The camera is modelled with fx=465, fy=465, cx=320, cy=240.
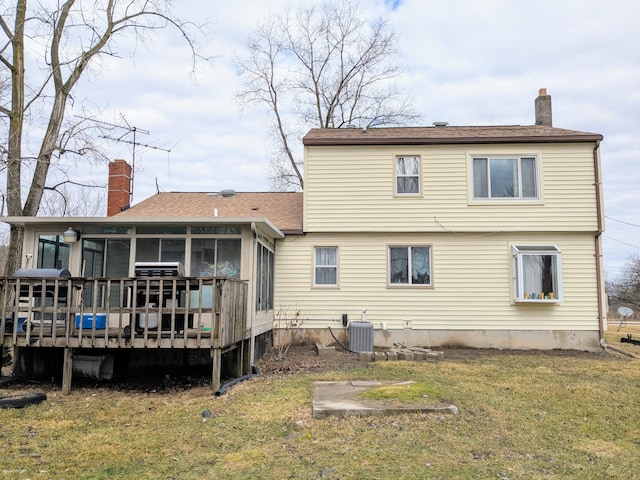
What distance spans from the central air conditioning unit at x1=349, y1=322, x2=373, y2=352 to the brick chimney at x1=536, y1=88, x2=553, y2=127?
7.97 meters

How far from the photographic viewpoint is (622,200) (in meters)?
31.2

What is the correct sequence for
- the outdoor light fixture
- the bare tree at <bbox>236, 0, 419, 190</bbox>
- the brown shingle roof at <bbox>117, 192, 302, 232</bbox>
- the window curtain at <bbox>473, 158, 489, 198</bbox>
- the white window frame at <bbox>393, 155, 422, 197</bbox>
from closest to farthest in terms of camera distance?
the outdoor light fixture → the window curtain at <bbox>473, 158, 489, 198</bbox> → the white window frame at <bbox>393, 155, 422, 197</bbox> → the brown shingle roof at <bbox>117, 192, 302, 232</bbox> → the bare tree at <bbox>236, 0, 419, 190</bbox>

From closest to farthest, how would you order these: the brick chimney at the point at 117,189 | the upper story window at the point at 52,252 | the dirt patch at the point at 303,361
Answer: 1. the dirt patch at the point at 303,361
2. the upper story window at the point at 52,252
3. the brick chimney at the point at 117,189

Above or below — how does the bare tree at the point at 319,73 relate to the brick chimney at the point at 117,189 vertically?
above

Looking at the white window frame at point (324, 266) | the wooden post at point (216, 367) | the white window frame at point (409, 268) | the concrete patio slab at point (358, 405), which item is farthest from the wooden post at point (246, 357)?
the white window frame at point (409, 268)

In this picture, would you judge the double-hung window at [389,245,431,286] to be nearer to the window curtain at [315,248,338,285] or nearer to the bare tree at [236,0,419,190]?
the window curtain at [315,248,338,285]

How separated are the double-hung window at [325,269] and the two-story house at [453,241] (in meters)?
0.03

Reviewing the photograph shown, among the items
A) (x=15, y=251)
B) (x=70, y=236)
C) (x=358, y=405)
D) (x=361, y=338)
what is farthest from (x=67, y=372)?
(x=361, y=338)

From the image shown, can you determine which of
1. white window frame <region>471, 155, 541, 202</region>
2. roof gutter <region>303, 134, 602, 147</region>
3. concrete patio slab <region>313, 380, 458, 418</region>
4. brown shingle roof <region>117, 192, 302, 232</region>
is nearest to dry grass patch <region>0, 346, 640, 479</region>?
concrete patio slab <region>313, 380, 458, 418</region>

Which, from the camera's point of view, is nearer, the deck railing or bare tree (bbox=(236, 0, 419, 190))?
the deck railing

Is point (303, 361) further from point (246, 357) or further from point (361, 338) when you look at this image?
point (361, 338)

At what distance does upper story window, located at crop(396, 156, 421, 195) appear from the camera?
11719 millimetres

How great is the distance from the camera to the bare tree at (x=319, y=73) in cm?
2228

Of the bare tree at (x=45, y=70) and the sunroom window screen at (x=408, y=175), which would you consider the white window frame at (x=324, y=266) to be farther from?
the bare tree at (x=45, y=70)
